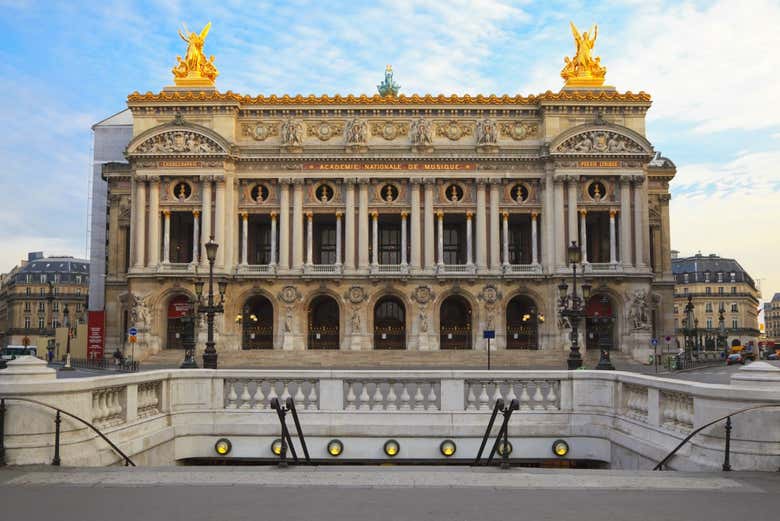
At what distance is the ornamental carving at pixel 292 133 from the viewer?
64312mm

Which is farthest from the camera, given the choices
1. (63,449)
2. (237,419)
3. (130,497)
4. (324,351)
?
(324,351)

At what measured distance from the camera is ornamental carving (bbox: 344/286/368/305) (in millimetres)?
62812

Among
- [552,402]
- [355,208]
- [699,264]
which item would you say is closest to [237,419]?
[552,402]

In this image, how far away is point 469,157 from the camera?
63938 mm

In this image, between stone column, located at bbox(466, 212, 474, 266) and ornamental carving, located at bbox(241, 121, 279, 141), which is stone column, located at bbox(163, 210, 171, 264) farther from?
stone column, located at bbox(466, 212, 474, 266)

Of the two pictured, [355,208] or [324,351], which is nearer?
[324,351]

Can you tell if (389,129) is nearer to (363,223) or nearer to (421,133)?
(421,133)

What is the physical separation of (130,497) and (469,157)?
182 feet

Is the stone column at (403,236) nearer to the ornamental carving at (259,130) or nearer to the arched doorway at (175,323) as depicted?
the ornamental carving at (259,130)

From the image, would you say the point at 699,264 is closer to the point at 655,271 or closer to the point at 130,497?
the point at 655,271

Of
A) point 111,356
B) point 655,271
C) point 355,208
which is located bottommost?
point 111,356

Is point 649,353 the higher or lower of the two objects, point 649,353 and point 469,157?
the lower

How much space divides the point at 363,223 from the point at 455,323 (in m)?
10.5

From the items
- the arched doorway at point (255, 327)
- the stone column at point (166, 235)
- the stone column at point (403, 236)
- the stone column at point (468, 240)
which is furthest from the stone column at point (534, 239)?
the stone column at point (166, 235)
